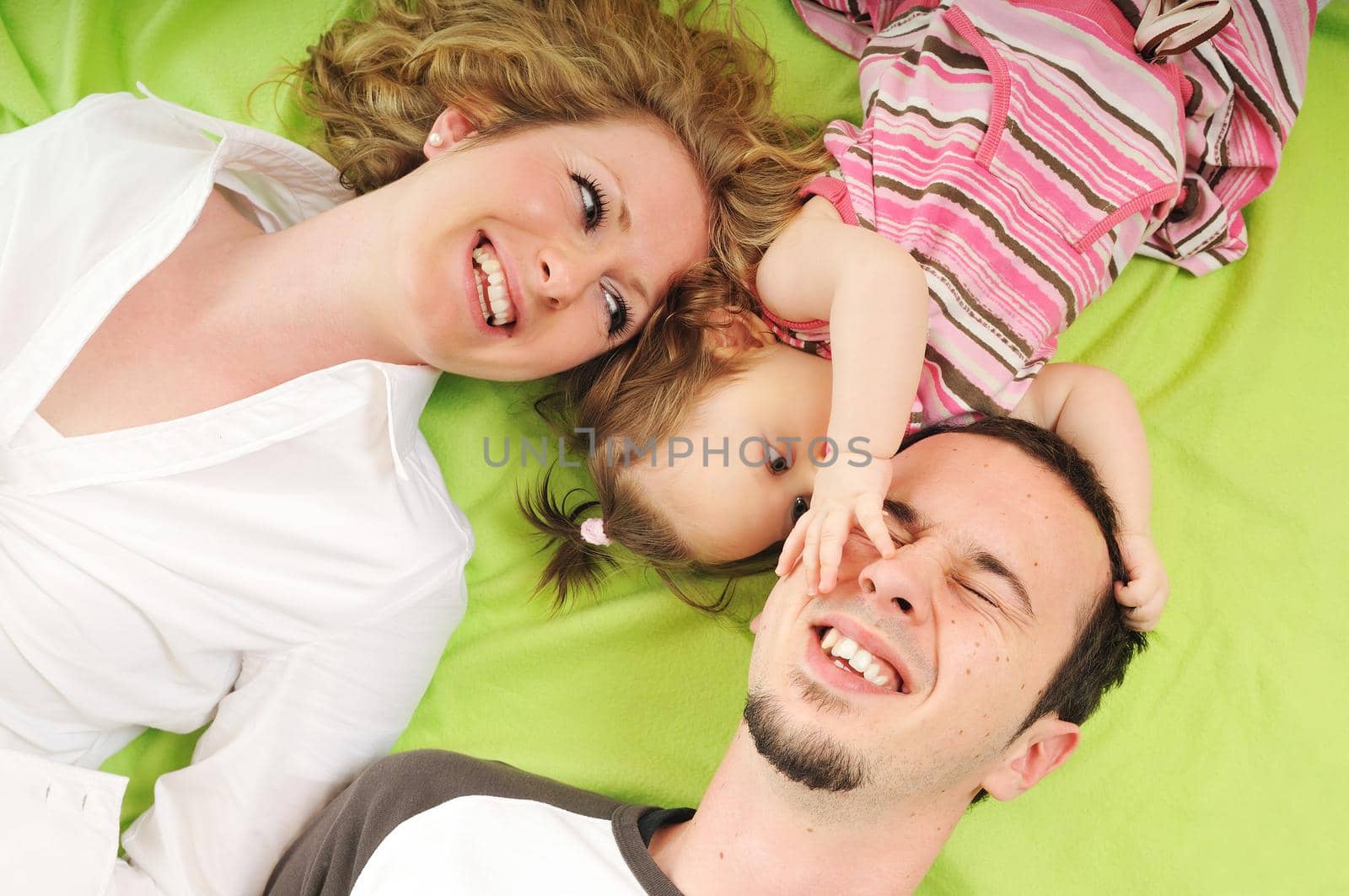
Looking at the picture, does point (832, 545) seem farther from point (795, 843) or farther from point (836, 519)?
point (795, 843)

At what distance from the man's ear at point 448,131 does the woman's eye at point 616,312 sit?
1.20 ft

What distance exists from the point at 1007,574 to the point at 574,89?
1065mm

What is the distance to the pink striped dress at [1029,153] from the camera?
180 centimetres

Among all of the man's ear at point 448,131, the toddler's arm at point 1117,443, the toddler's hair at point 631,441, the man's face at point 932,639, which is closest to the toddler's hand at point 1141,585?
the toddler's arm at point 1117,443

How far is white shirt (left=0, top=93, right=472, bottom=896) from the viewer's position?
5.48ft

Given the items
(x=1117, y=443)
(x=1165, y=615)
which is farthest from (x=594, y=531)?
(x=1165, y=615)

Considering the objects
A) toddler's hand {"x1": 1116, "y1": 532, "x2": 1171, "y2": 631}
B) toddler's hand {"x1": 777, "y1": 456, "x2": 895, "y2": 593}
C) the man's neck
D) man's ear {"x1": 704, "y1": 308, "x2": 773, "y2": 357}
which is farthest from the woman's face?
toddler's hand {"x1": 1116, "y1": 532, "x2": 1171, "y2": 631}

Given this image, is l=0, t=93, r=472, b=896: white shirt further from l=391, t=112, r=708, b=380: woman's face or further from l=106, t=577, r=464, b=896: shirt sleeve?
l=391, t=112, r=708, b=380: woman's face

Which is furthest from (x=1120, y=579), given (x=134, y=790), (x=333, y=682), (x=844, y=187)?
(x=134, y=790)

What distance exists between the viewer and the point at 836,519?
1438 mm

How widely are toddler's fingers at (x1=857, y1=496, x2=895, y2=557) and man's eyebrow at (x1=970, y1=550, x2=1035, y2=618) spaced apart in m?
0.14

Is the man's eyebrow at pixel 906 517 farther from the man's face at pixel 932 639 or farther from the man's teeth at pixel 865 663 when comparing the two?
the man's teeth at pixel 865 663

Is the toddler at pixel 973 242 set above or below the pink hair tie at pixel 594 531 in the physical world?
above

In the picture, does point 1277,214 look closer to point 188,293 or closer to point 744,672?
point 744,672
